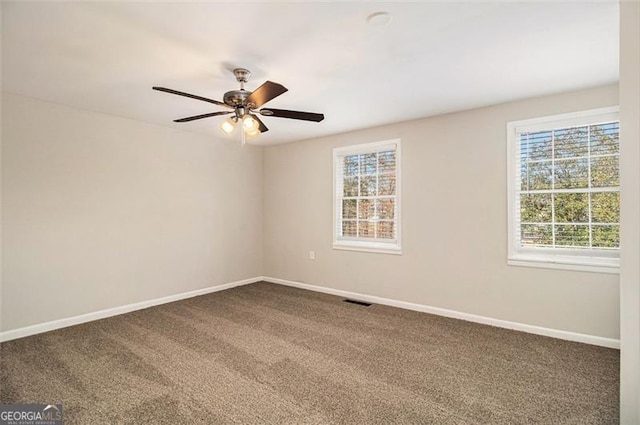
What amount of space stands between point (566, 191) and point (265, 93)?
10.1 ft

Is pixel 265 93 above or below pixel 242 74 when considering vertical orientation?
below

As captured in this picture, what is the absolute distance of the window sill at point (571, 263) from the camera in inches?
120

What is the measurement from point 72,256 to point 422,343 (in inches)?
154

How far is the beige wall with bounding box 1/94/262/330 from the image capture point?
11.0 ft

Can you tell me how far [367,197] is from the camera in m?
4.80

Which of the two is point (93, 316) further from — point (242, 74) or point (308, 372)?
point (242, 74)

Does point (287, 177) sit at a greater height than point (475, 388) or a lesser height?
greater

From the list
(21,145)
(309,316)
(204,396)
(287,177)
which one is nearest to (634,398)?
(204,396)

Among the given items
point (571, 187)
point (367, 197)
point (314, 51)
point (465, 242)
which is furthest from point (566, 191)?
point (314, 51)

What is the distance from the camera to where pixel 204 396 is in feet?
7.36

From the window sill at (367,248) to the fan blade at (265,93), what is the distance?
2.68 metres

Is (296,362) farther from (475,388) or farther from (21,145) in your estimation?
(21,145)

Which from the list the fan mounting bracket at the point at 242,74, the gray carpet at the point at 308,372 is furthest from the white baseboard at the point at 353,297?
the fan mounting bracket at the point at 242,74

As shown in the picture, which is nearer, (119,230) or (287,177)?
(119,230)
